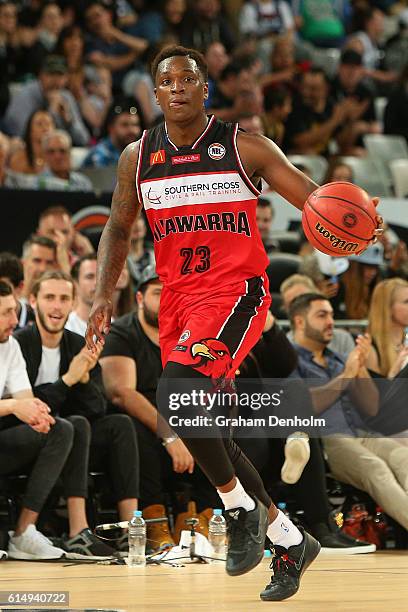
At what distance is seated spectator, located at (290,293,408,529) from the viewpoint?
24.6 ft

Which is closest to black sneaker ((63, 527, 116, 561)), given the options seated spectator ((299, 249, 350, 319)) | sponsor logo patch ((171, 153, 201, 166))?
sponsor logo patch ((171, 153, 201, 166))

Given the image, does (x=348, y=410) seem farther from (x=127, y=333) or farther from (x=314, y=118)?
(x=314, y=118)

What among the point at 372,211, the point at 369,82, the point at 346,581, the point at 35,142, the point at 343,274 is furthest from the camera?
the point at 369,82

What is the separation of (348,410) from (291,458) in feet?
2.98

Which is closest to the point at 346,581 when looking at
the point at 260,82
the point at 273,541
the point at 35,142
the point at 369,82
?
the point at 273,541

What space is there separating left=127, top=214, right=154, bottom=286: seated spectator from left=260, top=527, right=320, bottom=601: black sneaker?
409 centimetres

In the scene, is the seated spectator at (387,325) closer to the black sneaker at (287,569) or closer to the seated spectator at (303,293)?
the seated spectator at (303,293)

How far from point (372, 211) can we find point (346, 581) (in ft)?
6.68

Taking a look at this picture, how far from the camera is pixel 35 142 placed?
403 inches

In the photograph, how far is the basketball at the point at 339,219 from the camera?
16.0ft

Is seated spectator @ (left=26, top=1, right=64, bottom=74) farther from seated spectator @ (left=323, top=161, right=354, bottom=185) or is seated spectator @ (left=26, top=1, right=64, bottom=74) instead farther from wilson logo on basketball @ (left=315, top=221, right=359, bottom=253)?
wilson logo on basketball @ (left=315, top=221, right=359, bottom=253)

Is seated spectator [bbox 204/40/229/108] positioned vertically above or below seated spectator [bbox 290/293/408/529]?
above

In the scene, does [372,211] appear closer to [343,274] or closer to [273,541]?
[273,541]

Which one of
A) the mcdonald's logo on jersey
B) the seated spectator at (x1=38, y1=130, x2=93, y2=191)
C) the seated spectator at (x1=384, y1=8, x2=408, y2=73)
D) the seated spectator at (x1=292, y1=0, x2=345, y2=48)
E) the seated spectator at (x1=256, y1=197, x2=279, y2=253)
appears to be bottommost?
the mcdonald's logo on jersey
